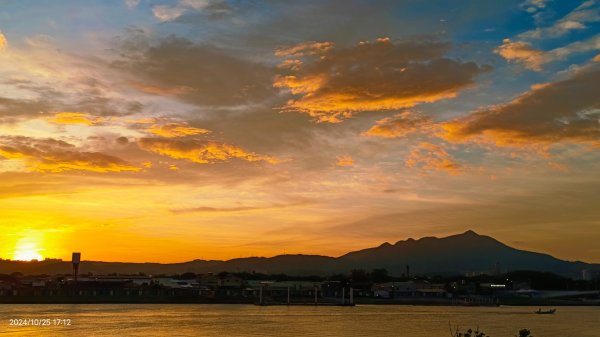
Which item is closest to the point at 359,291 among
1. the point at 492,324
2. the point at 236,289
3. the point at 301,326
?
the point at 236,289

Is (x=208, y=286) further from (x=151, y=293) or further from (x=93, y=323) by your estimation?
(x=93, y=323)

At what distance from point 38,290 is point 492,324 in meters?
108

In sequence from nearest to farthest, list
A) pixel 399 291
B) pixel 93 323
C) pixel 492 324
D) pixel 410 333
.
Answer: pixel 410 333
pixel 93 323
pixel 492 324
pixel 399 291

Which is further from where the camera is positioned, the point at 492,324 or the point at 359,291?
the point at 359,291

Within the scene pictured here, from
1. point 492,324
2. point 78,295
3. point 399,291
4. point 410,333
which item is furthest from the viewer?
point 399,291

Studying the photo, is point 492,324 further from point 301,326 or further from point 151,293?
point 151,293

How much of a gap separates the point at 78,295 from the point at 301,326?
3416 inches

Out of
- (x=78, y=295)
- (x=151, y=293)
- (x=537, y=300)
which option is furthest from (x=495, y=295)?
(x=78, y=295)

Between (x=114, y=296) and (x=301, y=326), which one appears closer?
(x=301, y=326)

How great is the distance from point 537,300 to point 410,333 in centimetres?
12620

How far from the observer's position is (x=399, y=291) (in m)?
180

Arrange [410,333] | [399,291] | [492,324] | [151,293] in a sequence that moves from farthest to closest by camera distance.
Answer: [399,291] < [151,293] < [492,324] < [410,333]

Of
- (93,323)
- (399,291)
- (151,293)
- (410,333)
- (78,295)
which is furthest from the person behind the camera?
(399,291)

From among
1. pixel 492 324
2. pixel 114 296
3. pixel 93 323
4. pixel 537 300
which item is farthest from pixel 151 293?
pixel 537 300
